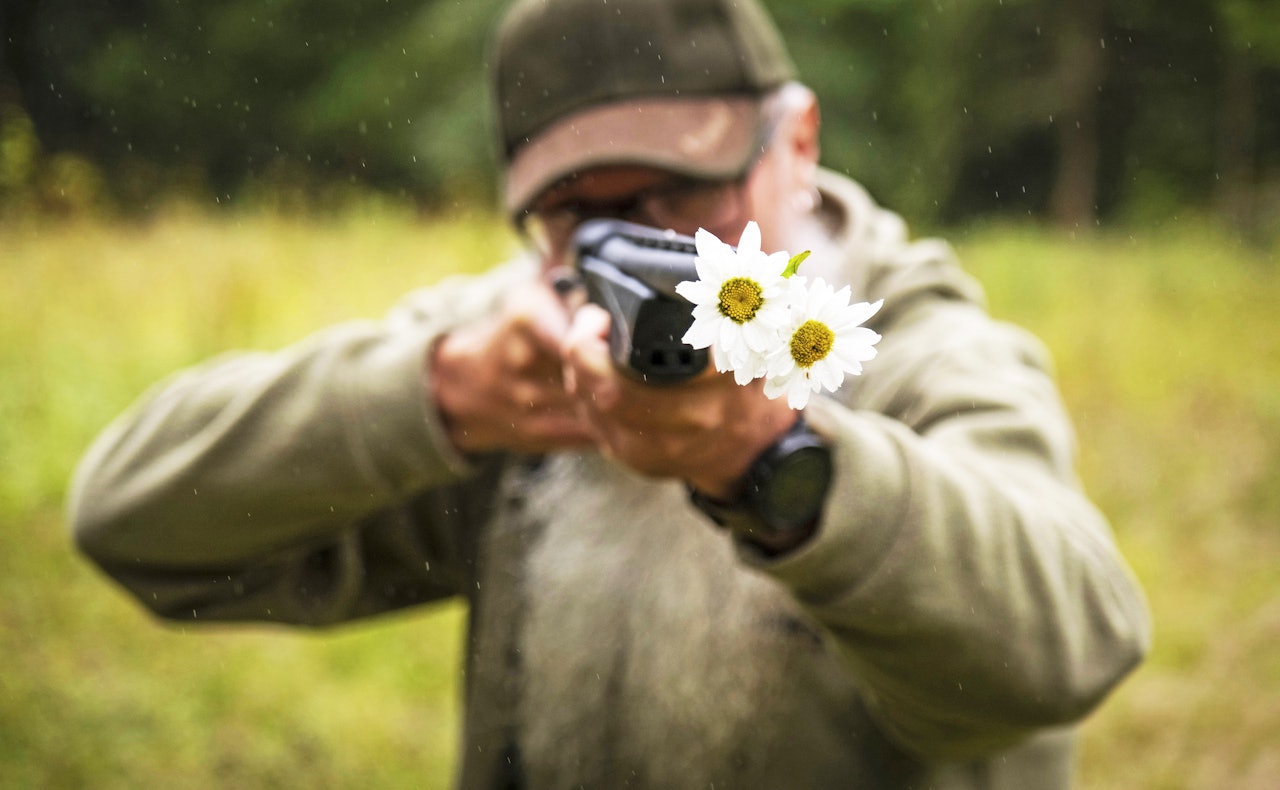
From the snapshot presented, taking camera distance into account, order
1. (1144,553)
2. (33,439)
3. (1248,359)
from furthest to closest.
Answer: (1248,359) < (33,439) < (1144,553)

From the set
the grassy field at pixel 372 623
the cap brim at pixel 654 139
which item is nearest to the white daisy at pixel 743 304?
the cap brim at pixel 654 139

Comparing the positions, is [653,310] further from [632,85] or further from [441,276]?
[441,276]

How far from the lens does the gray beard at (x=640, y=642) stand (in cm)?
153

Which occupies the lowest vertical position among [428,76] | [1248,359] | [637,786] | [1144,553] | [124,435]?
[428,76]

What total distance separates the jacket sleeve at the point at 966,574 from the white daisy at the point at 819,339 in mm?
404

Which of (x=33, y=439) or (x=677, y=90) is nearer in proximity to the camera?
(x=677, y=90)

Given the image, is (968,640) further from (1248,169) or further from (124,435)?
(1248,169)

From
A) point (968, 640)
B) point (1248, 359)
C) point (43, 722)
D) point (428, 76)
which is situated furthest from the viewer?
point (428, 76)

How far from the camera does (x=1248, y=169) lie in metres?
14.8

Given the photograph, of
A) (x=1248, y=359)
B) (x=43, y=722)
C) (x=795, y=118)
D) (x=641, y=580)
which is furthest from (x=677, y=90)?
(x=1248, y=359)

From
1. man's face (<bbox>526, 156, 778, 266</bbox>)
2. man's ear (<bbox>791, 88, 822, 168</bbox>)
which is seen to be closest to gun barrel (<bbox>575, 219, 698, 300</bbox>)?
man's face (<bbox>526, 156, 778, 266</bbox>)

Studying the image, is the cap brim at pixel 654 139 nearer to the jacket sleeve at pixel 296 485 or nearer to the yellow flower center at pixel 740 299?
the jacket sleeve at pixel 296 485

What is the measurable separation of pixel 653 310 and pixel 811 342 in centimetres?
26

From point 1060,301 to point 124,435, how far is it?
601 cm
